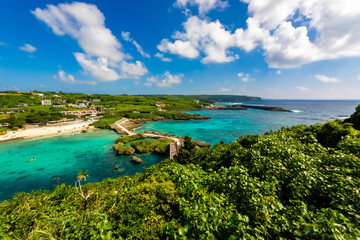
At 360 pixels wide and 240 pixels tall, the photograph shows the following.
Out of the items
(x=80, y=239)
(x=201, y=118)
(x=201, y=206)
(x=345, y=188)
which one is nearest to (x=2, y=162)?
(x=80, y=239)

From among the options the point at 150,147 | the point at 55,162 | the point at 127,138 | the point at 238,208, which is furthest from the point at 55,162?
the point at 238,208

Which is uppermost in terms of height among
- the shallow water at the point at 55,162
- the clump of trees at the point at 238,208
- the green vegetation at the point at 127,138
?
the clump of trees at the point at 238,208

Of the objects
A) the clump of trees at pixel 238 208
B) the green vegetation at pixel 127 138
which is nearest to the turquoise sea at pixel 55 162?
the green vegetation at pixel 127 138

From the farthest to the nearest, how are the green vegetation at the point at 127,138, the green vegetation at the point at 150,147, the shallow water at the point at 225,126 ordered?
the shallow water at the point at 225,126 → the green vegetation at the point at 127,138 → the green vegetation at the point at 150,147

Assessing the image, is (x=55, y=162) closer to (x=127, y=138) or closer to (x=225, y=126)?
(x=127, y=138)

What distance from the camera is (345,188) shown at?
13.0 feet

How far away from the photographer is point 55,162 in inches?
1168

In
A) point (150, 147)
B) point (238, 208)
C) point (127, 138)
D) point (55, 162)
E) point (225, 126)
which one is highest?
point (238, 208)

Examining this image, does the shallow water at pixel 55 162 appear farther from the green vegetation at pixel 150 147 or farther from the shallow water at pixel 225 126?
the shallow water at pixel 225 126

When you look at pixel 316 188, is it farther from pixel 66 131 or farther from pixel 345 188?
pixel 66 131

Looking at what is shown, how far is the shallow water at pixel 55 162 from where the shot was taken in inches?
898

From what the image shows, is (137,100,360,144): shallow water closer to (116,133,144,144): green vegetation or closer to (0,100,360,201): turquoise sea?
(0,100,360,201): turquoise sea

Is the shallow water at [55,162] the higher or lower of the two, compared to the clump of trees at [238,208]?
lower

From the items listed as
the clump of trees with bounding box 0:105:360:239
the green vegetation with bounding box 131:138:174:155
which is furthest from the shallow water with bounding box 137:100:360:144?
the clump of trees with bounding box 0:105:360:239
